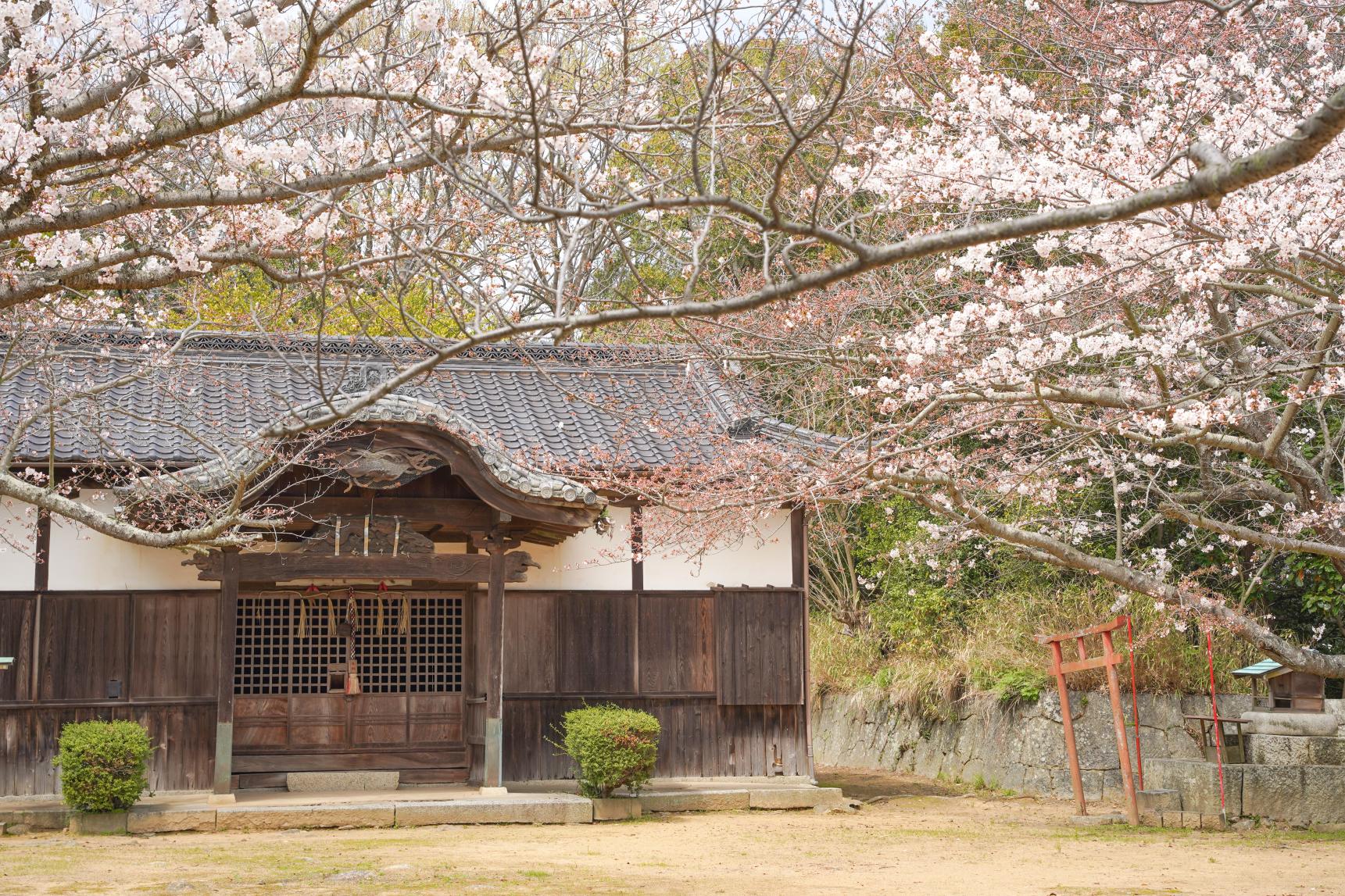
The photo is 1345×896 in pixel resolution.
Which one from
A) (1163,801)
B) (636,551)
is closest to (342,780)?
(636,551)

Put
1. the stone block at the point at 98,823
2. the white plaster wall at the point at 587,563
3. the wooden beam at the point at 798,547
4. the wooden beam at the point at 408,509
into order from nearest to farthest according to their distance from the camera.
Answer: the stone block at the point at 98,823 → the wooden beam at the point at 408,509 → the white plaster wall at the point at 587,563 → the wooden beam at the point at 798,547

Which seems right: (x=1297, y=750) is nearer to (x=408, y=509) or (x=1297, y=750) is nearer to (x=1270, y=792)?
(x=1270, y=792)

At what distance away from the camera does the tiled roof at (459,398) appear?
1256 cm

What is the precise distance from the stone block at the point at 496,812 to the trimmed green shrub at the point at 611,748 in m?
0.29

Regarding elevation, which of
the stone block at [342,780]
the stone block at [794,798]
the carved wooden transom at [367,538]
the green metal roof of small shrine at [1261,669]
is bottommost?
the stone block at [794,798]

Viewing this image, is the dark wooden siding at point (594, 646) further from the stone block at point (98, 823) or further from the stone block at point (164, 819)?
the stone block at point (98, 823)

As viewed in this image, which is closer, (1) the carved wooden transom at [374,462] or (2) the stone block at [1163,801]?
(1) the carved wooden transom at [374,462]

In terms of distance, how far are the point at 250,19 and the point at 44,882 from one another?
5.65 metres

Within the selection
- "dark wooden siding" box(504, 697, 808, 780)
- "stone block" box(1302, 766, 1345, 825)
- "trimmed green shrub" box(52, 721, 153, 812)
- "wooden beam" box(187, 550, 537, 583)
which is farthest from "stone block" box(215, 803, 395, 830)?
"stone block" box(1302, 766, 1345, 825)

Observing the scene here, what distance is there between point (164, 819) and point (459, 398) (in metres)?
5.44

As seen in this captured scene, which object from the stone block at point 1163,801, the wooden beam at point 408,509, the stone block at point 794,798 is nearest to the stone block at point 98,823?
the wooden beam at point 408,509

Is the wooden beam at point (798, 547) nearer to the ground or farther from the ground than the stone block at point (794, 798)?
farther from the ground

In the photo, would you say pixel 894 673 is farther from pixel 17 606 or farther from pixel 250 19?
pixel 250 19

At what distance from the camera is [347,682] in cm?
1336
